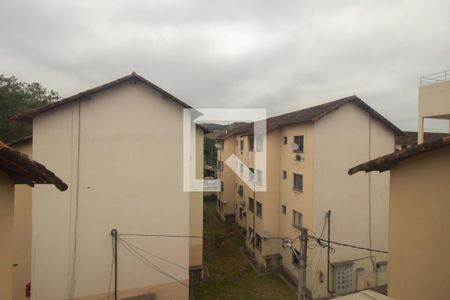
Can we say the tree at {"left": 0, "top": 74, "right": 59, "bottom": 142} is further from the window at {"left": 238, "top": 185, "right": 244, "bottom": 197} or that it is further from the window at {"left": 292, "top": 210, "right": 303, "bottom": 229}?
the window at {"left": 292, "top": 210, "right": 303, "bottom": 229}

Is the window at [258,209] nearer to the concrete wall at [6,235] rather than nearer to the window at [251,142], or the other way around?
the window at [251,142]

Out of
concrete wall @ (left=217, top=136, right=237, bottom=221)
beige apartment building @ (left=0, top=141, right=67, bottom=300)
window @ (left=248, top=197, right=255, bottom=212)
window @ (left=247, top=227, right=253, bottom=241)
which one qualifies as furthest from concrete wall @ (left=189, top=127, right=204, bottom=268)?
concrete wall @ (left=217, top=136, right=237, bottom=221)

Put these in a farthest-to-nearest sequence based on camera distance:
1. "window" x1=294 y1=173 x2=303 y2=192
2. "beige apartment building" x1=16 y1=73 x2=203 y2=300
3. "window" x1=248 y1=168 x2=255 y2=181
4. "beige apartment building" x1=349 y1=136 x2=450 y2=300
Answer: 1. "window" x1=248 y1=168 x2=255 y2=181
2. "window" x1=294 y1=173 x2=303 y2=192
3. "beige apartment building" x1=16 y1=73 x2=203 y2=300
4. "beige apartment building" x1=349 y1=136 x2=450 y2=300

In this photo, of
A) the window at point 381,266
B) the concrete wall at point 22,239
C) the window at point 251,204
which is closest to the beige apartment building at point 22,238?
the concrete wall at point 22,239

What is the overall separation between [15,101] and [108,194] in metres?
15.7

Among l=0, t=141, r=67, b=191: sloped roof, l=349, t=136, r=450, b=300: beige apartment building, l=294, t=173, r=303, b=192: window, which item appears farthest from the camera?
l=294, t=173, r=303, b=192: window

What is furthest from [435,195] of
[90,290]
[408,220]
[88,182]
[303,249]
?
[90,290]

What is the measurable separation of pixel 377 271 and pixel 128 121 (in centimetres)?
1547

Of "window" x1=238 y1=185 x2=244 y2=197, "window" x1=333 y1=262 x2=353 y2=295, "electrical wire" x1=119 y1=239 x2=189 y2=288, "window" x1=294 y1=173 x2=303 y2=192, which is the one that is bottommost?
"window" x1=333 y1=262 x2=353 y2=295

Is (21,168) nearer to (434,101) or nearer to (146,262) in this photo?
(146,262)

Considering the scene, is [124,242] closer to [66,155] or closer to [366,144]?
[66,155]

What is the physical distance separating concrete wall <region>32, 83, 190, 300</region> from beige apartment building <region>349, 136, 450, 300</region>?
7.04 meters

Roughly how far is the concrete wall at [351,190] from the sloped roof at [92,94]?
8.11 meters

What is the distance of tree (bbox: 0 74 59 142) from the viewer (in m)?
18.0
